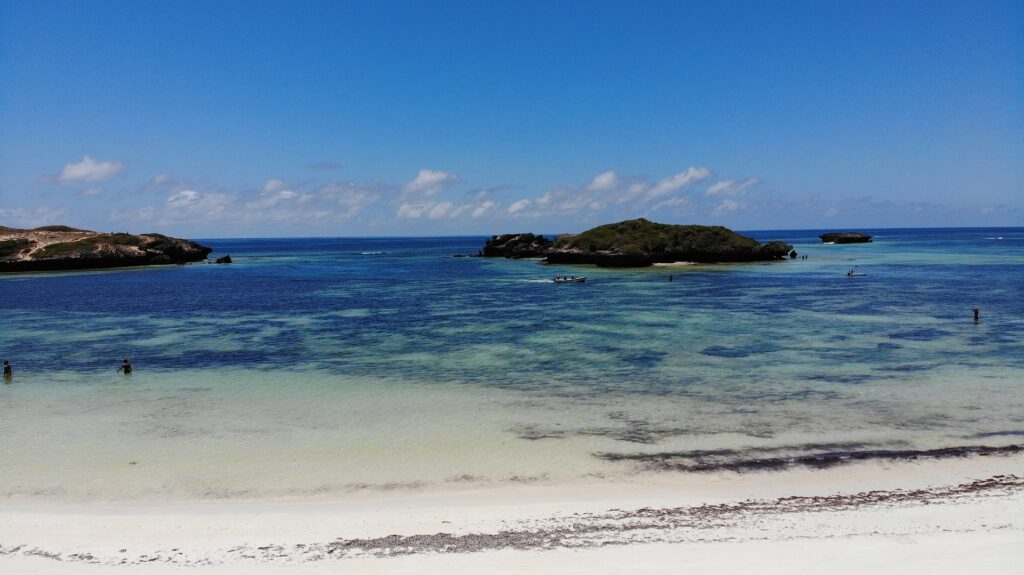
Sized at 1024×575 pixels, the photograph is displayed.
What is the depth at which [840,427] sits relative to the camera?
798 inches

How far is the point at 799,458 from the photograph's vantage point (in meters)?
17.6

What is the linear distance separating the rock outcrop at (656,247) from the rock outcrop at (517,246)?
22889 millimetres

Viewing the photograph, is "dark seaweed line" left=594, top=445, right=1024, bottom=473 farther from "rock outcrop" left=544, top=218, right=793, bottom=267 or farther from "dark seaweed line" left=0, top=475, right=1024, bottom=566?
"rock outcrop" left=544, top=218, right=793, bottom=267

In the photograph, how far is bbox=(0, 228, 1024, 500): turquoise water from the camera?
17984 mm

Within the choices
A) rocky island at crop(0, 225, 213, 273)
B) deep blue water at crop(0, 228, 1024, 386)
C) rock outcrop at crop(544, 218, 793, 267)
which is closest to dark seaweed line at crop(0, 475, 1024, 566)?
deep blue water at crop(0, 228, 1024, 386)

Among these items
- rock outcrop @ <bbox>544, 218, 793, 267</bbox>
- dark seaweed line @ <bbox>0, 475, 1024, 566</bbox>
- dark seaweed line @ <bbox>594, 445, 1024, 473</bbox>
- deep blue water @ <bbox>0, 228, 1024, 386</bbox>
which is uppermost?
rock outcrop @ <bbox>544, 218, 793, 267</bbox>

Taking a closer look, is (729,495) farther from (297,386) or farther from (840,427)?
(297,386)

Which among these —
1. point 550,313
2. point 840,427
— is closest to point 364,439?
point 840,427

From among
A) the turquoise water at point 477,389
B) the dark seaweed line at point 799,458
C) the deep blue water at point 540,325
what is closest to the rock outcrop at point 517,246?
the deep blue water at point 540,325

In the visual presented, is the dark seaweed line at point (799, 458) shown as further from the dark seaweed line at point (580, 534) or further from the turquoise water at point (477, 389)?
the dark seaweed line at point (580, 534)

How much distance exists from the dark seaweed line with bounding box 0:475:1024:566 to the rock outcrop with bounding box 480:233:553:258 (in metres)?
119

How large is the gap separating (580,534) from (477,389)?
13640 millimetres

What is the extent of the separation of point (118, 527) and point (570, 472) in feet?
35.0

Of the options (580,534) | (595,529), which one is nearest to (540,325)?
(595,529)
